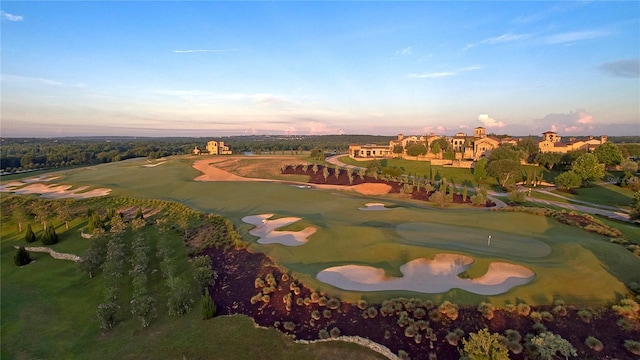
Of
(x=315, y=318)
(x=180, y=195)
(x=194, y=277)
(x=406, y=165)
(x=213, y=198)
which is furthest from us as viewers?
(x=406, y=165)

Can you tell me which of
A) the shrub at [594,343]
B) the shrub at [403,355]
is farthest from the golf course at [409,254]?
the shrub at [594,343]

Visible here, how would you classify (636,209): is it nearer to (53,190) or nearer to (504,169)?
(504,169)

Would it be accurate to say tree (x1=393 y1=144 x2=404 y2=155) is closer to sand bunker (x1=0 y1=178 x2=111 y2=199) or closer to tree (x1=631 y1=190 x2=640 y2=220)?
tree (x1=631 y1=190 x2=640 y2=220)

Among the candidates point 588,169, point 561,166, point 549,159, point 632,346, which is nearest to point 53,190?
point 632,346

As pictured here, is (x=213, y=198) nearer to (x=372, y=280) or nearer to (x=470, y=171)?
(x=372, y=280)

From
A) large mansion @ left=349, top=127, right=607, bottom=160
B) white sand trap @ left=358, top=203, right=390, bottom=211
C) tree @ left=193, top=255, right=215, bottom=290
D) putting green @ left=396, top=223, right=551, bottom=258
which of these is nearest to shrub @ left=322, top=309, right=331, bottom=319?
tree @ left=193, top=255, right=215, bottom=290

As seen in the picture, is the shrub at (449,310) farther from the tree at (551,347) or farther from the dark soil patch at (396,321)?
the tree at (551,347)

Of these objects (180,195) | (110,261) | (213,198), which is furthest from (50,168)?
(110,261)
